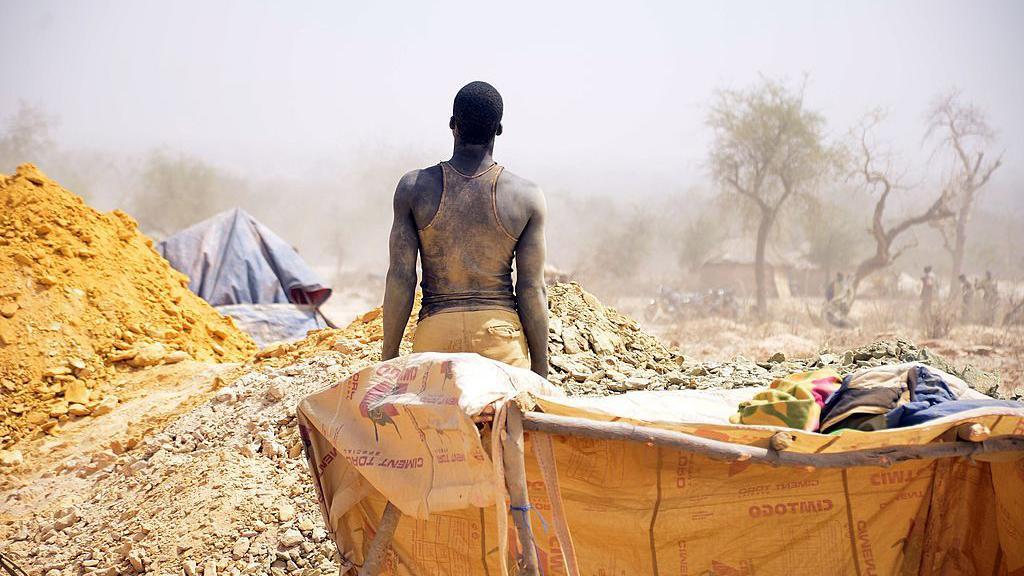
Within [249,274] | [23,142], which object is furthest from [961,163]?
[23,142]

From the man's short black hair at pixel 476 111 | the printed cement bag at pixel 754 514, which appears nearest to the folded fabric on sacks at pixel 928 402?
the printed cement bag at pixel 754 514

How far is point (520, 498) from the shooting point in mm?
1967

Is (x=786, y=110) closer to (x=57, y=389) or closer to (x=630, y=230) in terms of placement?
(x=630, y=230)

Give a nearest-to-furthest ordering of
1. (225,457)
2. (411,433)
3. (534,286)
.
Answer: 1. (411,433)
2. (534,286)
3. (225,457)

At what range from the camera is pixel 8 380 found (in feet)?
19.5

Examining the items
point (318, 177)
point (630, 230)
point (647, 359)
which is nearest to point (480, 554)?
point (647, 359)

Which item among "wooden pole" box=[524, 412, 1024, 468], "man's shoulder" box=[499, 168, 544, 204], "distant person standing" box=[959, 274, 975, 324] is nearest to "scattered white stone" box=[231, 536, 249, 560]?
"man's shoulder" box=[499, 168, 544, 204]

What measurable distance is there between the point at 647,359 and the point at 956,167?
61.3 ft

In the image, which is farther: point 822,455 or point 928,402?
point 928,402

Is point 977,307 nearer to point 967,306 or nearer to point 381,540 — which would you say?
point 967,306

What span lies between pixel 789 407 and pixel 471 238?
4.42 feet

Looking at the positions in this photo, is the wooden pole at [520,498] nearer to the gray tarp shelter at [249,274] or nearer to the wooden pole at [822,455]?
the wooden pole at [822,455]

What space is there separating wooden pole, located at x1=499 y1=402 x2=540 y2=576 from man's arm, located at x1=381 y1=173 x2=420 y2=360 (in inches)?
45.8

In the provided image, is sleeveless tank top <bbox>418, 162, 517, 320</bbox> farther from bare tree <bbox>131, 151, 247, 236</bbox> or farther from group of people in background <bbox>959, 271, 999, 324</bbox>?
bare tree <bbox>131, 151, 247, 236</bbox>
